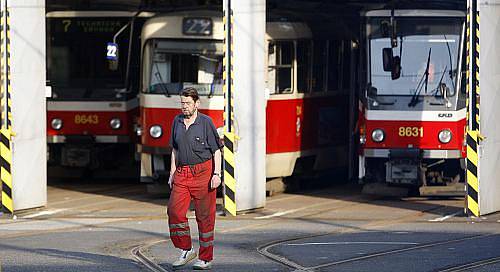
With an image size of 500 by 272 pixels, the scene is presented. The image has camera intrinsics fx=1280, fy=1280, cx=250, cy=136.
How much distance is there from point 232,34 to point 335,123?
5719mm

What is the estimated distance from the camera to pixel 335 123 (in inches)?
928

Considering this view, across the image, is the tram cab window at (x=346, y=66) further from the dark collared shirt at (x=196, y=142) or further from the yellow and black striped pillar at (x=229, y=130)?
the dark collared shirt at (x=196, y=142)

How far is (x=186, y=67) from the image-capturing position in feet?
67.7

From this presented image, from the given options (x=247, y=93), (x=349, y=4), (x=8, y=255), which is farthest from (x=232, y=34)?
(x=349, y=4)

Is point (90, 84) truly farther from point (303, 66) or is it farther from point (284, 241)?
point (284, 241)

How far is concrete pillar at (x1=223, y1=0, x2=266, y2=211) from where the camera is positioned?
18.4m

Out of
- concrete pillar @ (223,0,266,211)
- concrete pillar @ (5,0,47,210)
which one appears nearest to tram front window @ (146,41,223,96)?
concrete pillar @ (223,0,266,211)

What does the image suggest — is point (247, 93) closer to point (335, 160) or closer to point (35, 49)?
Result: point (35, 49)

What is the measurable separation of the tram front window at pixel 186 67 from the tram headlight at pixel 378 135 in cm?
260

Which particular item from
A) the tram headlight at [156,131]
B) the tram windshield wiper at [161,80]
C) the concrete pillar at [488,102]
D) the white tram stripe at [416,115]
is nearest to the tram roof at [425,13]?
the white tram stripe at [416,115]

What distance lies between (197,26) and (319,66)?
10.4ft

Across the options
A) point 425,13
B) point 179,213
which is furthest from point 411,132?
point 179,213

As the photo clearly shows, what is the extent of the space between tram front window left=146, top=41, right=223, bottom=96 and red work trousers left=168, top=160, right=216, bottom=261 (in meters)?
8.12

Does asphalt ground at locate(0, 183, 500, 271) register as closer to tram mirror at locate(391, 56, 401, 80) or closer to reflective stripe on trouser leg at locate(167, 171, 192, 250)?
reflective stripe on trouser leg at locate(167, 171, 192, 250)
